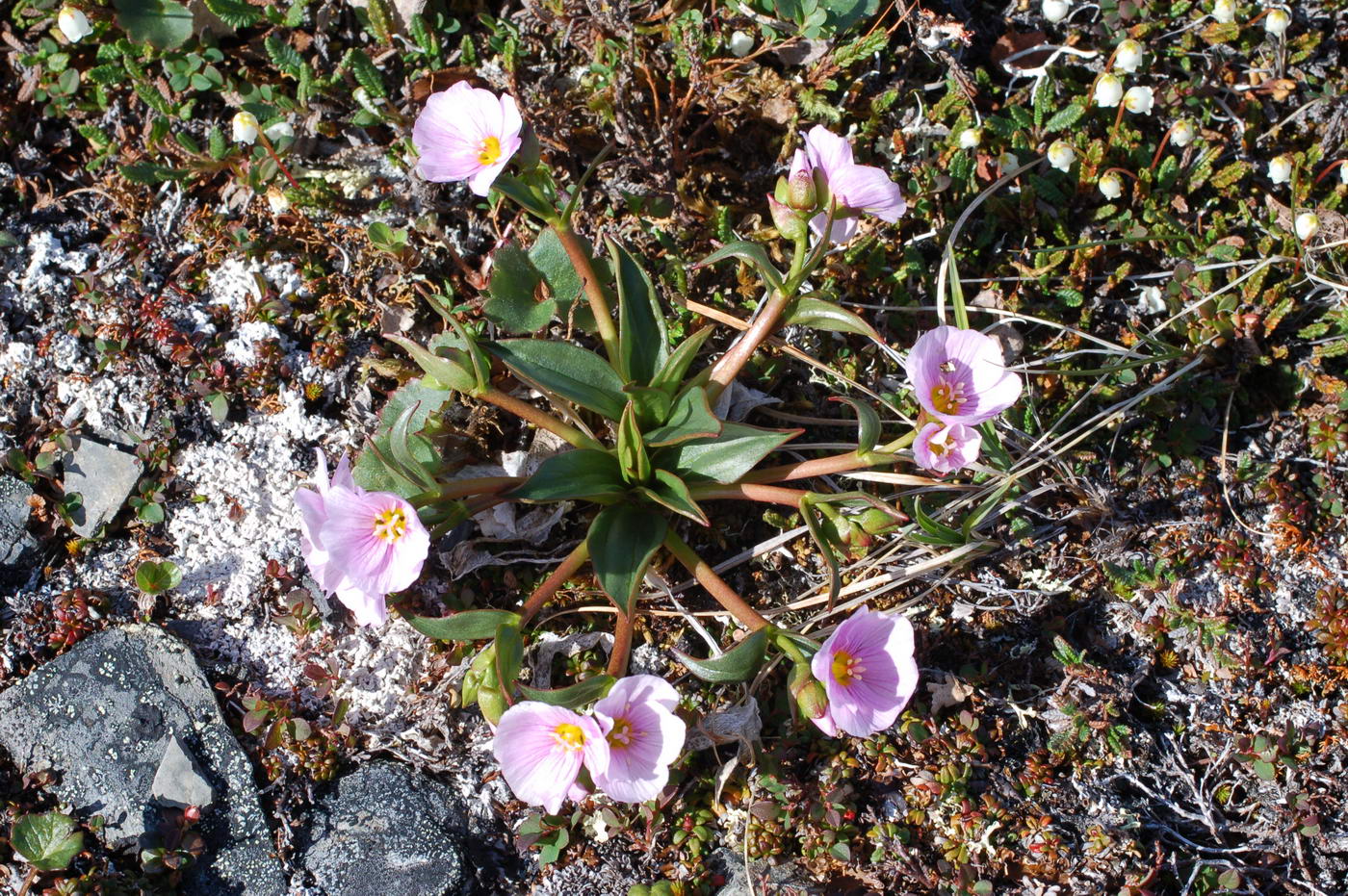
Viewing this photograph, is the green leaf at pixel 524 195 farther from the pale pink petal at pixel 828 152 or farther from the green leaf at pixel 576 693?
the green leaf at pixel 576 693

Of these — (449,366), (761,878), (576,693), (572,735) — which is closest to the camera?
(572,735)

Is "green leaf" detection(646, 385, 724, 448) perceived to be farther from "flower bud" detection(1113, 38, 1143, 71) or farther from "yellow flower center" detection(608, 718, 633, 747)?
"flower bud" detection(1113, 38, 1143, 71)

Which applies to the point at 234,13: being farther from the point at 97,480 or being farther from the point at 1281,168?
the point at 1281,168

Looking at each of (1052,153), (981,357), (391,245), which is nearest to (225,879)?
(391,245)

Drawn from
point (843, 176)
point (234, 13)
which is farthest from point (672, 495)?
point (234, 13)

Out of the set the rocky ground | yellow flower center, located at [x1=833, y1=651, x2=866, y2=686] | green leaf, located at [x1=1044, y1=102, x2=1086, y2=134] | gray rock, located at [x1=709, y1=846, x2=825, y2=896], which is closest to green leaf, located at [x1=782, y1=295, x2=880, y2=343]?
the rocky ground

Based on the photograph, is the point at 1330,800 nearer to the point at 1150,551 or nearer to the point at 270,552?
the point at 1150,551
